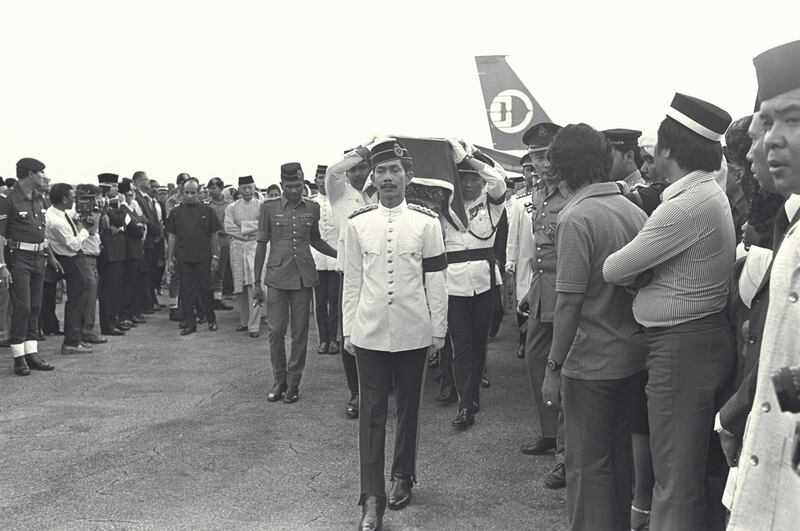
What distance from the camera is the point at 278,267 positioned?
22.3 feet

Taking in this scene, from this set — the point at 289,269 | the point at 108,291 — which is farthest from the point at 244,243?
the point at 289,269

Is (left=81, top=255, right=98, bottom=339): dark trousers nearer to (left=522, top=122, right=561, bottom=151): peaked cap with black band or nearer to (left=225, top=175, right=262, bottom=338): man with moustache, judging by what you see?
(left=225, top=175, right=262, bottom=338): man with moustache

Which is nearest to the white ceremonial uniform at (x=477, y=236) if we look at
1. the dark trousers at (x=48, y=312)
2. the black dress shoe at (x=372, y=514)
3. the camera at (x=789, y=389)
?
the black dress shoe at (x=372, y=514)

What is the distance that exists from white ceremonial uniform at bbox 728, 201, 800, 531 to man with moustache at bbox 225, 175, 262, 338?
9.17m

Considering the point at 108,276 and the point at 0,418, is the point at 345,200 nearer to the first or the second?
the point at 0,418

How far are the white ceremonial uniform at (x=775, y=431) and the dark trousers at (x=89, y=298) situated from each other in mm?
8706

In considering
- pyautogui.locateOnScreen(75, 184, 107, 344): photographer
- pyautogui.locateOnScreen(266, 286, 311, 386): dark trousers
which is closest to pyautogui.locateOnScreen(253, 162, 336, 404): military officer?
pyautogui.locateOnScreen(266, 286, 311, 386): dark trousers

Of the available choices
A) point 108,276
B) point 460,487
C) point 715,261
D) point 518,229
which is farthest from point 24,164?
point 715,261

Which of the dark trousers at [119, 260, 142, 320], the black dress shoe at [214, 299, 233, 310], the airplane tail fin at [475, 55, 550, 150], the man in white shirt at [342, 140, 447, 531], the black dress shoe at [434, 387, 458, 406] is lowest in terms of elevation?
the black dress shoe at [214, 299, 233, 310]

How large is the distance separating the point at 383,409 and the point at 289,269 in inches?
115

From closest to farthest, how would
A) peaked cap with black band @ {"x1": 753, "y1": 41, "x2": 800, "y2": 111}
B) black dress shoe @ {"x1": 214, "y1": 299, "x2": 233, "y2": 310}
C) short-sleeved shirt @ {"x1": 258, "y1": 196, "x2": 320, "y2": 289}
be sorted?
peaked cap with black band @ {"x1": 753, "y1": 41, "x2": 800, "y2": 111} < short-sleeved shirt @ {"x1": 258, "y1": 196, "x2": 320, "y2": 289} < black dress shoe @ {"x1": 214, "y1": 299, "x2": 233, "y2": 310}

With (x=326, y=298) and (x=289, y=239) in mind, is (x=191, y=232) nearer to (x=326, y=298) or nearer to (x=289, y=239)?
(x=326, y=298)

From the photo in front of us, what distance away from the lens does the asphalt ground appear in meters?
4.11

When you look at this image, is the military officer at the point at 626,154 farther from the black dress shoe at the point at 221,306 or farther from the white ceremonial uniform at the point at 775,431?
the black dress shoe at the point at 221,306
